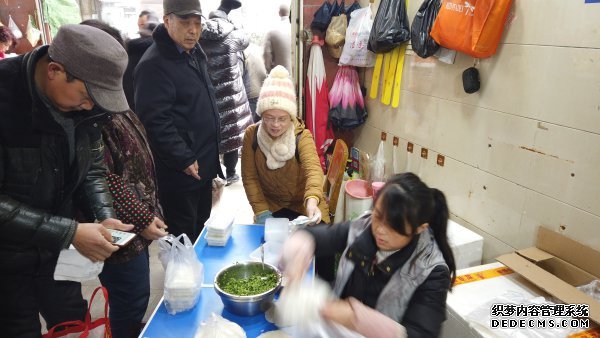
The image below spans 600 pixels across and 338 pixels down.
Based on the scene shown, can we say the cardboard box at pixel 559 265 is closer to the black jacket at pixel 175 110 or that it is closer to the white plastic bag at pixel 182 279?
the white plastic bag at pixel 182 279

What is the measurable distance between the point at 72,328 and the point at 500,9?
8.25ft

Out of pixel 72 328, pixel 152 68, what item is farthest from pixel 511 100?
pixel 72 328

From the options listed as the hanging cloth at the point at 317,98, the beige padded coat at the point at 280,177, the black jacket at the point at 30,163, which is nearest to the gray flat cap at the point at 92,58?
the black jacket at the point at 30,163

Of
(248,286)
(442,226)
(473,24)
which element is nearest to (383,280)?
(442,226)

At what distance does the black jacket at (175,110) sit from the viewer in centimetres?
221

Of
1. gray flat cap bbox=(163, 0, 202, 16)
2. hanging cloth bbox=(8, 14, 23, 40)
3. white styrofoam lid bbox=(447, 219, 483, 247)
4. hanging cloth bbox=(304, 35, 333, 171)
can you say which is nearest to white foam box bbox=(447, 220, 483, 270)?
white styrofoam lid bbox=(447, 219, 483, 247)

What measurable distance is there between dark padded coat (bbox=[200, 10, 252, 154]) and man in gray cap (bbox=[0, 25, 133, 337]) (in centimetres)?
209

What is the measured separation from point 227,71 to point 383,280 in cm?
285

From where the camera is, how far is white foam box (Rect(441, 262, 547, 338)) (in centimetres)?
183

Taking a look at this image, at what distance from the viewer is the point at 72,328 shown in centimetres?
143

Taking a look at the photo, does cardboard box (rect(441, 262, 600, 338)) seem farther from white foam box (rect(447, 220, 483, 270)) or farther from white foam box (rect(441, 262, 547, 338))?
white foam box (rect(447, 220, 483, 270))

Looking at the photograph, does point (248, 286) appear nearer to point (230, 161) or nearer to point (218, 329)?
point (218, 329)

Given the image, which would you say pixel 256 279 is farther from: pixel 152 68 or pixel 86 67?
pixel 152 68

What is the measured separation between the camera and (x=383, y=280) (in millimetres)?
1322
